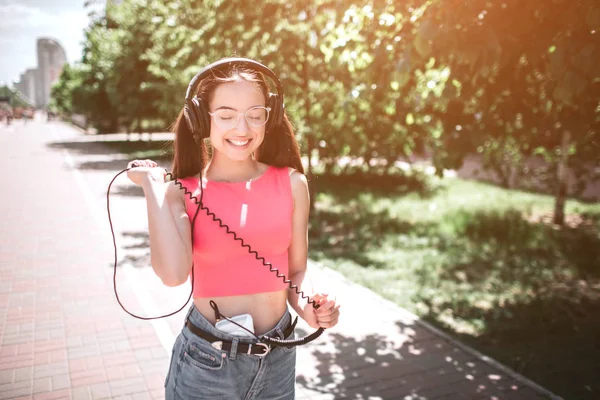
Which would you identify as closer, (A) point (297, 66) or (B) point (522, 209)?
(A) point (297, 66)

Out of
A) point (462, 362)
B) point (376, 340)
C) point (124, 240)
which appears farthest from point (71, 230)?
point (462, 362)

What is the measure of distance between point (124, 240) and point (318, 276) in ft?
13.1

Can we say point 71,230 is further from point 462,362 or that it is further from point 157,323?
point 462,362

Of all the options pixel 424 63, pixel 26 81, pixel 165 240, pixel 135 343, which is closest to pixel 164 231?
pixel 165 240

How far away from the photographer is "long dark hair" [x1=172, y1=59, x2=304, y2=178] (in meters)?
2.00

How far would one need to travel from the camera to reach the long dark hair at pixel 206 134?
2.00m

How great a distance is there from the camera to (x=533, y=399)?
4125mm

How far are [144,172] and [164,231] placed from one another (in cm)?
Answer: 24

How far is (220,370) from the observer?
1.91 m

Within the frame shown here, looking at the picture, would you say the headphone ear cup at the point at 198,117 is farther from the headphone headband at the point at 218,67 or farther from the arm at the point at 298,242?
the arm at the point at 298,242

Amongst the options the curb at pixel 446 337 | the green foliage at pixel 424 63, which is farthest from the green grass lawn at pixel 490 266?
the green foliage at pixel 424 63

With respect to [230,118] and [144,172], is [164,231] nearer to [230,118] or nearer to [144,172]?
[144,172]

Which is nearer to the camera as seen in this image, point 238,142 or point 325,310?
point 325,310

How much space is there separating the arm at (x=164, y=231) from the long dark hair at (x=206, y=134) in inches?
7.4
